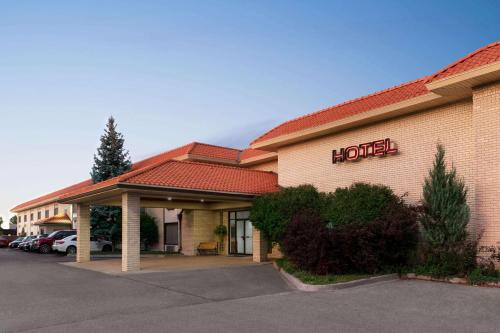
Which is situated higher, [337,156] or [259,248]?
[337,156]

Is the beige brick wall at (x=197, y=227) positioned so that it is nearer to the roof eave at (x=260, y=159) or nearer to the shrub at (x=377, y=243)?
the roof eave at (x=260, y=159)

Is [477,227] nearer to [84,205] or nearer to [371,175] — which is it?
[371,175]

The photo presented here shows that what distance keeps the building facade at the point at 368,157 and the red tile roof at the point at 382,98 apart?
6cm

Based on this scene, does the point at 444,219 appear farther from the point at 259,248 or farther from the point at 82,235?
the point at 82,235

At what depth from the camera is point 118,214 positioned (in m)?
35.1

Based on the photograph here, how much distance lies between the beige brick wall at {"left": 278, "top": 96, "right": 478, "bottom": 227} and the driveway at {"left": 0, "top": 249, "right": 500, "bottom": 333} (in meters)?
4.42

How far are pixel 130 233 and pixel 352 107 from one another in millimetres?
10628

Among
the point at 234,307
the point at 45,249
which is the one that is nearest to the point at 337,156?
the point at 234,307

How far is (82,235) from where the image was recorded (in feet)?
77.3

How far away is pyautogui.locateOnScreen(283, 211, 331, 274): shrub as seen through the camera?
14.2m

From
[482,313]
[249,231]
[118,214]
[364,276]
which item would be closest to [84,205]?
[249,231]

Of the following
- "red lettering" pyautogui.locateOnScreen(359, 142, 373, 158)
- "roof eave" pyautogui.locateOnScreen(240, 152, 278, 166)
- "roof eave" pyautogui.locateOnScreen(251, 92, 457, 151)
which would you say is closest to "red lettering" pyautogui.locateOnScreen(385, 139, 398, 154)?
"red lettering" pyautogui.locateOnScreen(359, 142, 373, 158)

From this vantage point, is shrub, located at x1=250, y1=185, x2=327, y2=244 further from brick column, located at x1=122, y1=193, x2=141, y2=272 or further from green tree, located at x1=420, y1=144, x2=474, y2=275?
brick column, located at x1=122, y1=193, x2=141, y2=272

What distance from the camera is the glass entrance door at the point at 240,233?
26.6 meters
